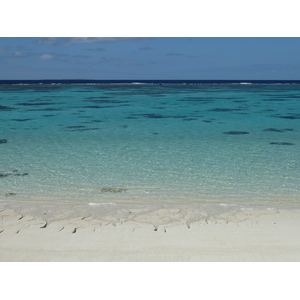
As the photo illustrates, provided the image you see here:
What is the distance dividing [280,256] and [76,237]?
3122 mm

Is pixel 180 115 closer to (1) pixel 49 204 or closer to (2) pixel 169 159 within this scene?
(2) pixel 169 159

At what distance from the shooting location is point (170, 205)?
7.80m

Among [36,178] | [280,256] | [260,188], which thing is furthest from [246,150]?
[280,256]

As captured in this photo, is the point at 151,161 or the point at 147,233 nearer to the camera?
the point at 147,233

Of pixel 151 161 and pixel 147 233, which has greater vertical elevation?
pixel 151 161

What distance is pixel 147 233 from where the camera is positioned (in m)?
6.23

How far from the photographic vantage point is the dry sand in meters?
5.48

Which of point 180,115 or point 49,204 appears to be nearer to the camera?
point 49,204

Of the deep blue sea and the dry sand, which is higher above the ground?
the deep blue sea

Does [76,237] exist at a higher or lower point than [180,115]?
lower

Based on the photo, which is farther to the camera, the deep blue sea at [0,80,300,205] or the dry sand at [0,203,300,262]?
the deep blue sea at [0,80,300,205]

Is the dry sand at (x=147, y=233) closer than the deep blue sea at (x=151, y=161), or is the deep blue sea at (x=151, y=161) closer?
the dry sand at (x=147, y=233)

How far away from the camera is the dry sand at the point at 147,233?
5.48m

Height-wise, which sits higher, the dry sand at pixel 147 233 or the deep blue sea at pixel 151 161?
the deep blue sea at pixel 151 161
